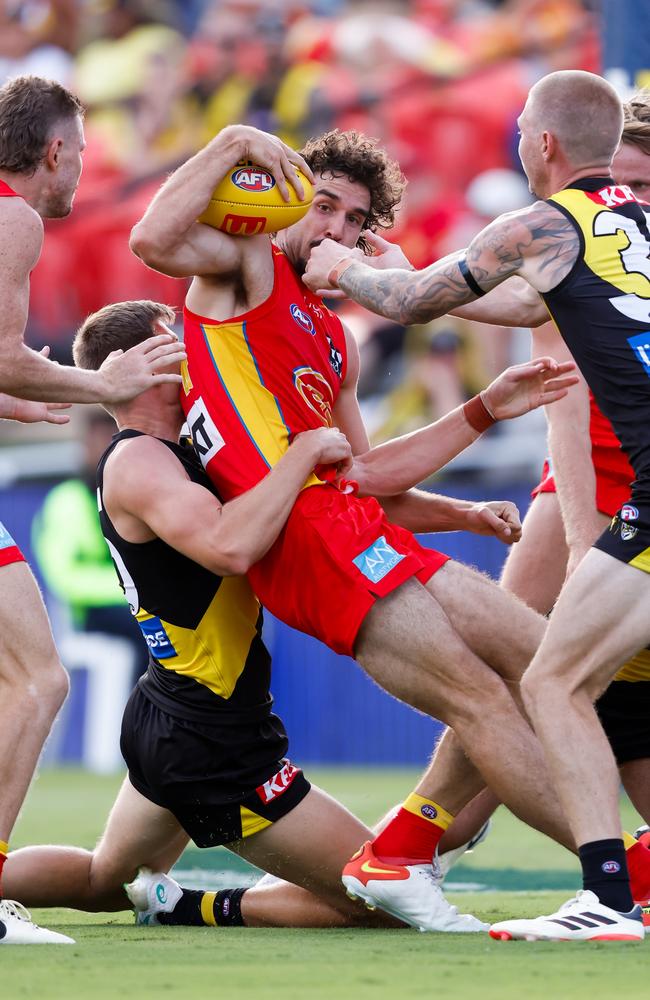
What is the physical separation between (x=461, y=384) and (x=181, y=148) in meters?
4.97

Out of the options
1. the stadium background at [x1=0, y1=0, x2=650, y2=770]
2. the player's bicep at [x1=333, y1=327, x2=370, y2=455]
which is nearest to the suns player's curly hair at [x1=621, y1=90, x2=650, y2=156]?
the player's bicep at [x1=333, y1=327, x2=370, y2=455]

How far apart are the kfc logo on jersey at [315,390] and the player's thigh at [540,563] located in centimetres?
124

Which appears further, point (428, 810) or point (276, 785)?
point (276, 785)

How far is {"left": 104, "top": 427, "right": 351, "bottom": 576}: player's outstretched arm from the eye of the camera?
4469 millimetres

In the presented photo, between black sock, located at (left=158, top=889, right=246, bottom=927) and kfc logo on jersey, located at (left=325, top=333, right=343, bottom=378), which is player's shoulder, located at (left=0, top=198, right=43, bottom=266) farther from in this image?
black sock, located at (left=158, top=889, right=246, bottom=927)

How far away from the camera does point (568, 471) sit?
5.21 meters

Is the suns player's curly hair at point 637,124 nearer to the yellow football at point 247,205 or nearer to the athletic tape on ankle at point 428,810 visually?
the yellow football at point 247,205

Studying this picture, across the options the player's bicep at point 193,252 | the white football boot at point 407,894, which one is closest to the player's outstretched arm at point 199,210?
the player's bicep at point 193,252

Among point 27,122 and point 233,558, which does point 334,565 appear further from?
point 27,122

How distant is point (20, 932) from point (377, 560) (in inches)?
58.7

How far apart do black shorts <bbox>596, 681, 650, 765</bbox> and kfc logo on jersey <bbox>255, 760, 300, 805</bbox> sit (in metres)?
1.20

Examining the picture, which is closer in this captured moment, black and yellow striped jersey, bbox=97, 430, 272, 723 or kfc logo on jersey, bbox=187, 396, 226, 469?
kfc logo on jersey, bbox=187, 396, 226, 469

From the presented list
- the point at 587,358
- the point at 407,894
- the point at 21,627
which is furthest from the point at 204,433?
the point at 407,894

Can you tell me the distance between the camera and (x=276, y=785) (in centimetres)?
487
